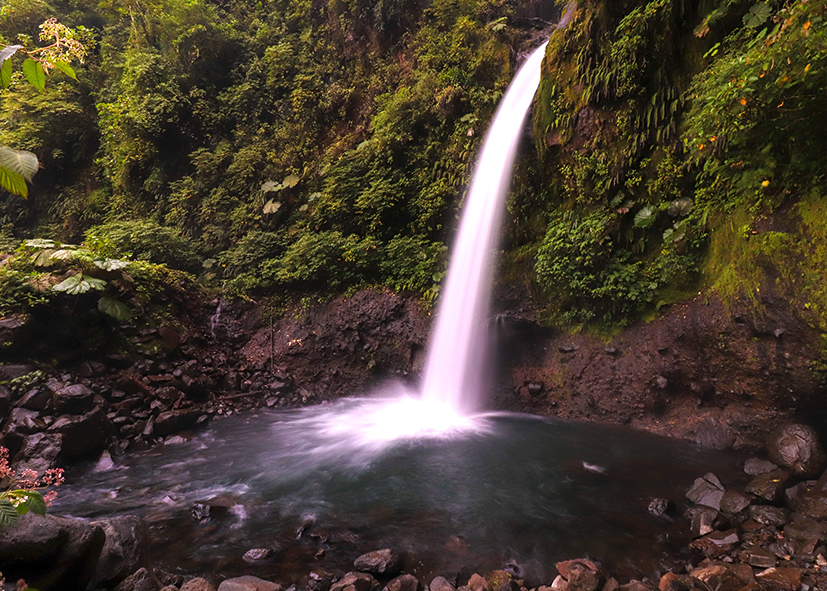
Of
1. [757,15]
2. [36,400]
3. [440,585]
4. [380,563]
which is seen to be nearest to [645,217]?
[757,15]

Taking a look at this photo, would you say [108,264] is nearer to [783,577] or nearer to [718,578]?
[718,578]

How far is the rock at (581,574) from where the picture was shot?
390 centimetres

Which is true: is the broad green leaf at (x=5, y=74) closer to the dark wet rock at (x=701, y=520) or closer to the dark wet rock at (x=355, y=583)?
the dark wet rock at (x=355, y=583)

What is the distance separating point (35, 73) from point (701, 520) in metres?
7.03

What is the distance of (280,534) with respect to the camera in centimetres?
505

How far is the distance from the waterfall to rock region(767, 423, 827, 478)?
17.5ft

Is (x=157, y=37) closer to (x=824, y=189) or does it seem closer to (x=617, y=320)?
(x=617, y=320)

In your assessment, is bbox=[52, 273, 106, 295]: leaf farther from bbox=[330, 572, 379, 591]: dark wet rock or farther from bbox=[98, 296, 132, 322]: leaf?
bbox=[330, 572, 379, 591]: dark wet rock

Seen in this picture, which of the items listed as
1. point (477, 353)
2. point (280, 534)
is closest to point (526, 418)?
point (477, 353)

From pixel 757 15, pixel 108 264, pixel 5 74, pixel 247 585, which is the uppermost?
pixel 757 15

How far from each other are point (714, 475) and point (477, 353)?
5.07 metres

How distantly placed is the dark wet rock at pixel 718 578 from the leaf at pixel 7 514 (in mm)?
5318

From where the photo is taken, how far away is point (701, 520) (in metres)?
4.83

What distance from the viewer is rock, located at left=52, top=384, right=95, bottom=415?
7.23m
